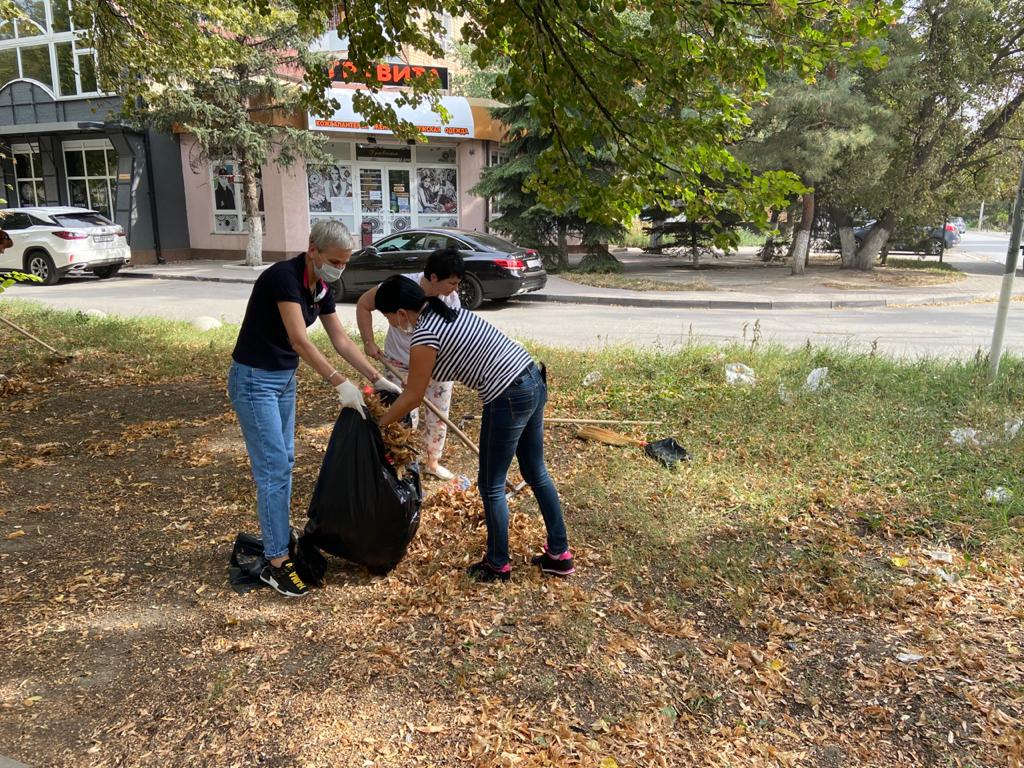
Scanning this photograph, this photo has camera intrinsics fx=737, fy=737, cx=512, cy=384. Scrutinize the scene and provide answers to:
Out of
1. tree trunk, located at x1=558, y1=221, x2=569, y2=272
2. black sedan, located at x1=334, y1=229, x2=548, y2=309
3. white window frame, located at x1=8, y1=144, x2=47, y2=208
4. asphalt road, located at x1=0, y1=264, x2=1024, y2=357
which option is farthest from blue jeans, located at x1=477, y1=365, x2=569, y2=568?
white window frame, located at x1=8, y1=144, x2=47, y2=208

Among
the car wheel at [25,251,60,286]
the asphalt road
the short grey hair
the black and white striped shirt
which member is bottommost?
the asphalt road

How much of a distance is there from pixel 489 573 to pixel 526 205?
54.0 feet

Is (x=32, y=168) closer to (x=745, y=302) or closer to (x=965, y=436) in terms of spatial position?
(x=745, y=302)

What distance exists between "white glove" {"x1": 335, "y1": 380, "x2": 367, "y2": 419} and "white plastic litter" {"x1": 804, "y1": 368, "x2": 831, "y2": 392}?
14.9 feet

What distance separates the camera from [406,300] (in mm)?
3254

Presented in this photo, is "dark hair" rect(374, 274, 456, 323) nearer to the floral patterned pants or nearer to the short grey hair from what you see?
the short grey hair

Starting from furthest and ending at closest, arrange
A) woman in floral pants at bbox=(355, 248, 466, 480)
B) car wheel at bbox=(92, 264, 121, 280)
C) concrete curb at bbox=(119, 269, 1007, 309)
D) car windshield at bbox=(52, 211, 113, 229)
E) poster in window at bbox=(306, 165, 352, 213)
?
poster in window at bbox=(306, 165, 352, 213) < car wheel at bbox=(92, 264, 121, 280) < car windshield at bbox=(52, 211, 113, 229) < concrete curb at bbox=(119, 269, 1007, 309) < woman in floral pants at bbox=(355, 248, 466, 480)

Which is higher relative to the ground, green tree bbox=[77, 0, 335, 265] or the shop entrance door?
green tree bbox=[77, 0, 335, 265]

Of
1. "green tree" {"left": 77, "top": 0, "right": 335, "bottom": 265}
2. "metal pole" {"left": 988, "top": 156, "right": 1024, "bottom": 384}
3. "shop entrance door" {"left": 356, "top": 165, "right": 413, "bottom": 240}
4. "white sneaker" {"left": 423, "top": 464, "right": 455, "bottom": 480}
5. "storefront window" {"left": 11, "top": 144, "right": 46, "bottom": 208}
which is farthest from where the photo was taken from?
"storefront window" {"left": 11, "top": 144, "right": 46, "bottom": 208}

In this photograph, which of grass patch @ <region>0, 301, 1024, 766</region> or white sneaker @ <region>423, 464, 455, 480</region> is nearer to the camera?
grass patch @ <region>0, 301, 1024, 766</region>

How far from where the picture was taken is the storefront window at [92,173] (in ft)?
74.5

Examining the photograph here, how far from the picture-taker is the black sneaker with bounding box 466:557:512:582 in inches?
146

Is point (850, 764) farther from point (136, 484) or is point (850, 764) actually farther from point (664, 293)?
point (664, 293)

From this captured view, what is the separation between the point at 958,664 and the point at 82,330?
10.7 meters
